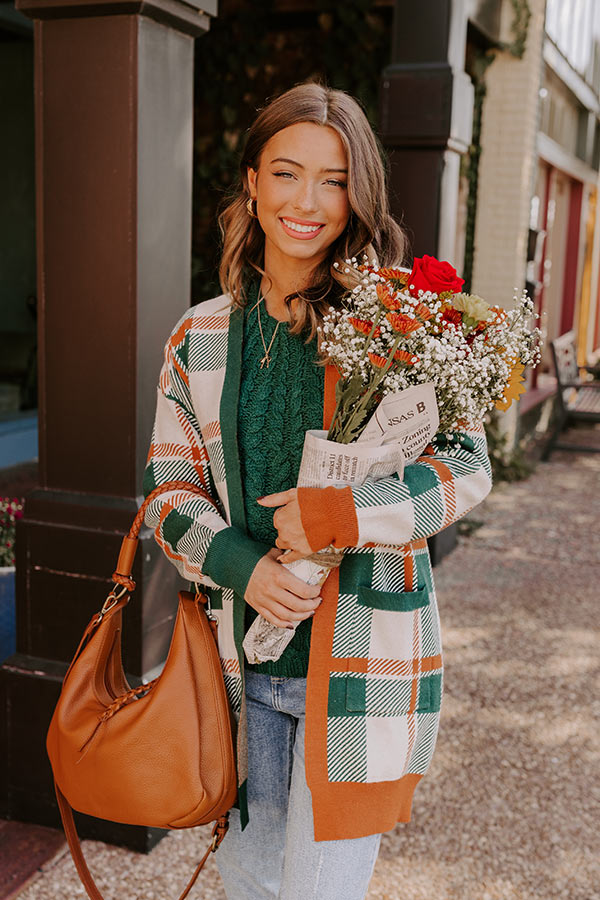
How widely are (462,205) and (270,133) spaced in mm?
7261

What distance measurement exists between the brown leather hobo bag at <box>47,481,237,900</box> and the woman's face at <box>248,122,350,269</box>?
658 millimetres

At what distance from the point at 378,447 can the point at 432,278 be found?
312mm

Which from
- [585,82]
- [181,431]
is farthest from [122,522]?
[585,82]

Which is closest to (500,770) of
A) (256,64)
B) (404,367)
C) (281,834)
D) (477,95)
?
(281,834)

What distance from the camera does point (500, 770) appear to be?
348cm

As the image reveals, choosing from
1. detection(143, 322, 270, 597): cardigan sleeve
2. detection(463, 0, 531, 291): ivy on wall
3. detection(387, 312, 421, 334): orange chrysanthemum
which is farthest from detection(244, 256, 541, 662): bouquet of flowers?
detection(463, 0, 531, 291): ivy on wall

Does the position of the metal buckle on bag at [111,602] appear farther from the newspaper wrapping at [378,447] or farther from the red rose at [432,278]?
the red rose at [432,278]

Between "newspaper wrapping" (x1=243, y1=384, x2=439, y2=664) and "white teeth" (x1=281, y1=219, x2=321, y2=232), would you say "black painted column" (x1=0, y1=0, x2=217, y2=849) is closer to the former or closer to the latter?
"white teeth" (x1=281, y1=219, x2=321, y2=232)

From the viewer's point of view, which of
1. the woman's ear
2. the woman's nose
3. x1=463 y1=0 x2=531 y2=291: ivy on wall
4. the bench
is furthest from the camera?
the bench

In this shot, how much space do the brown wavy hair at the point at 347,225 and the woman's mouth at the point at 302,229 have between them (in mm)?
80

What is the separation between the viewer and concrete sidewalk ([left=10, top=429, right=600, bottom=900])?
110 inches

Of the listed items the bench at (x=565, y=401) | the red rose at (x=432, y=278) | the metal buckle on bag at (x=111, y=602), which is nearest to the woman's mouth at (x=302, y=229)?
the red rose at (x=432, y=278)

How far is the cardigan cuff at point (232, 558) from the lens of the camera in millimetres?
1728

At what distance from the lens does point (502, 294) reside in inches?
332
